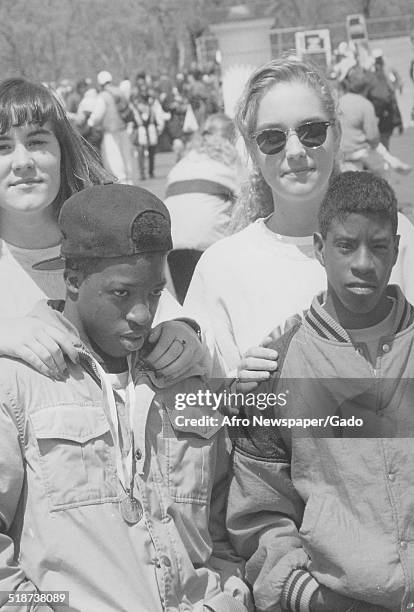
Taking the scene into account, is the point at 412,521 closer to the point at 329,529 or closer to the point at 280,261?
the point at 329,529

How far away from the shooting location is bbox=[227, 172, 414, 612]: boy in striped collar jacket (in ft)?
6.87

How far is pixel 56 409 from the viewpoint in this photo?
2.06 m

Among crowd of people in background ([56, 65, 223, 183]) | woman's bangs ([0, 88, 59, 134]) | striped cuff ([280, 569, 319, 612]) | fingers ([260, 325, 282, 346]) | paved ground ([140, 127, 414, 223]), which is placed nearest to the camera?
striped cuff ([280, 569, 319, 612])

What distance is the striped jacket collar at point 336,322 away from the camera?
2.19 meters

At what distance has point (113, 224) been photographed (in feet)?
6.93

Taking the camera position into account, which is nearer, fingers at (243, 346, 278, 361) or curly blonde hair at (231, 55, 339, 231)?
Answer: fingers at (243, 346, 278, 361)

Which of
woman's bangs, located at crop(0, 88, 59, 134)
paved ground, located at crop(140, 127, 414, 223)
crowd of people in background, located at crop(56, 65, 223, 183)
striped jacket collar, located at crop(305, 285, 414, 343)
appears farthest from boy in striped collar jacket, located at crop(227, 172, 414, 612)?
crowd of people in background, located at crop(56, 65, 223, 183)

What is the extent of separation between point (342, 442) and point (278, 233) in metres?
0.82

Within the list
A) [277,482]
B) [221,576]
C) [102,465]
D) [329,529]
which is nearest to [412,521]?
[329,529]

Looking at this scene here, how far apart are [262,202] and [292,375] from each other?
3.18 feet

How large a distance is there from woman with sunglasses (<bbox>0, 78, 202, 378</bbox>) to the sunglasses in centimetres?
48

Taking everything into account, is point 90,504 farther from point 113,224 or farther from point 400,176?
point 400,176

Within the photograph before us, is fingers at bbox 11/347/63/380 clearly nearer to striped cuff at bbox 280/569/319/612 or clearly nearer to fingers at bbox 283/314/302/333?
fingers at bbox 283/314/302/333

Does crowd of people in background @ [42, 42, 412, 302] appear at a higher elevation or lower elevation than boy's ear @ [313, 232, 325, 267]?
lower
